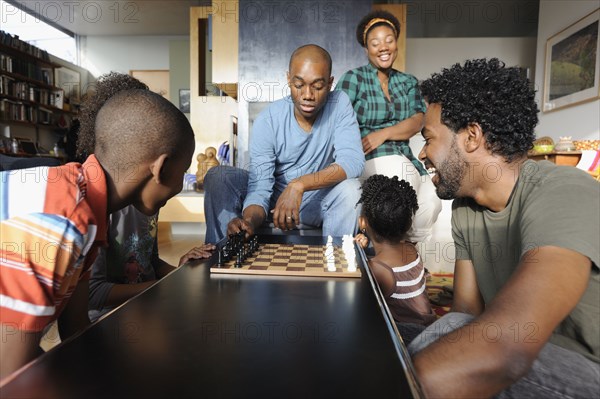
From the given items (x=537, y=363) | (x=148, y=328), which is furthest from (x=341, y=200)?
(x=148, y=328)

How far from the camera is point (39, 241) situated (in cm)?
63

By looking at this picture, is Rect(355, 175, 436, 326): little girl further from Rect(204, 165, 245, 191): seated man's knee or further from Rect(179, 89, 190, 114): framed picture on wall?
Rect(179, 89, 190, 114): framed picture on wall

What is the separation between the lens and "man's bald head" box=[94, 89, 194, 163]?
2.88 feet

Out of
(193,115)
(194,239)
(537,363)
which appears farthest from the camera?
(193,115)

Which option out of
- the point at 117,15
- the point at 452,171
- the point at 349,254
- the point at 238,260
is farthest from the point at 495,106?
→ the point at 117,15

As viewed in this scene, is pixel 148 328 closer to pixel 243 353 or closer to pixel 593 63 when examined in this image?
pixel 243 353

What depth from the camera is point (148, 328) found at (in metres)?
0.67

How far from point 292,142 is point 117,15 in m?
6.60

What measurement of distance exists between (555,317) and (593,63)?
437cm

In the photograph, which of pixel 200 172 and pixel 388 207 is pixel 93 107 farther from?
pixel 200 172

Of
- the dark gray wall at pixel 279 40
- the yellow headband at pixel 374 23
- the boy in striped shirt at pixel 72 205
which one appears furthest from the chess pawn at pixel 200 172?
the boy in striped shirt at pixel 72 205

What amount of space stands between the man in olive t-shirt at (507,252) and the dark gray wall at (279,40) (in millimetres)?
2641

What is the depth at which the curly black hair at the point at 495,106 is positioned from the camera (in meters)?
0.93

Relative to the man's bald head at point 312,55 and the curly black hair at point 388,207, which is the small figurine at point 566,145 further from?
the man's bald head at point 312,55
